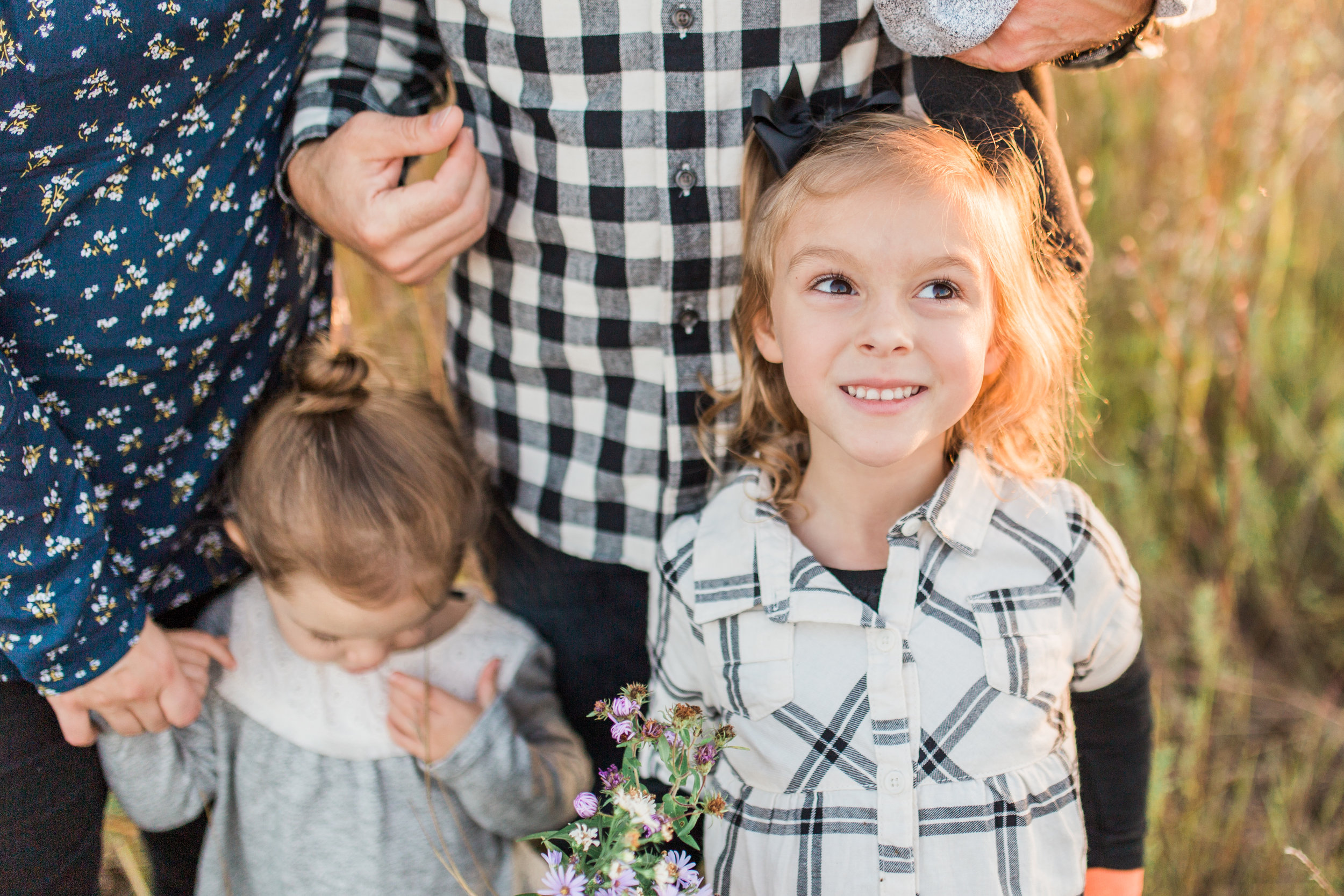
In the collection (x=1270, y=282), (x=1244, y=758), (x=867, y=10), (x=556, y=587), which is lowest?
(x=1244, y=758)

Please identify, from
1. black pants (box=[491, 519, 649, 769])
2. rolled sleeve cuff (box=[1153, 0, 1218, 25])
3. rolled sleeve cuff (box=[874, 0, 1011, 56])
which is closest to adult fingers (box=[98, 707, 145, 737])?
black pants (box=[491, 519, 649, 769])

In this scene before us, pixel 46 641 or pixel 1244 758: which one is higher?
pixel 46 641

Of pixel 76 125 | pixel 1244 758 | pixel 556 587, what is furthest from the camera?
pixel 1244 758

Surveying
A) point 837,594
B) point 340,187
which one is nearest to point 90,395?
point 340,187

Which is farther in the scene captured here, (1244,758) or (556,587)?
(1244,758)

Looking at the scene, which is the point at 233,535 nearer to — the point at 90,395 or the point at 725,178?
the point at 90,395

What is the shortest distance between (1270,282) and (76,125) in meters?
2.71

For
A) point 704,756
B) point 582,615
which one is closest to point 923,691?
point 704,756

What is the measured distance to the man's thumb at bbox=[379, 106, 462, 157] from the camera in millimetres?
1337

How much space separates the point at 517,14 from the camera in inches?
52.3

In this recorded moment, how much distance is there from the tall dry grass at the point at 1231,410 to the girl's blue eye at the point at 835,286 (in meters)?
0.88

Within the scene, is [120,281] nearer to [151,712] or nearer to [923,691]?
[151,712]

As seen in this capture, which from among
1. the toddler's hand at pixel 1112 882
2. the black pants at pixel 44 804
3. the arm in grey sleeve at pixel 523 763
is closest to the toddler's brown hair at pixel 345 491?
the arm in grey sleeve at pixel 523 763

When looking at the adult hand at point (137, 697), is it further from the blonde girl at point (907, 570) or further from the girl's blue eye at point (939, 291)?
the girl's blue eye at point (939, 291)
